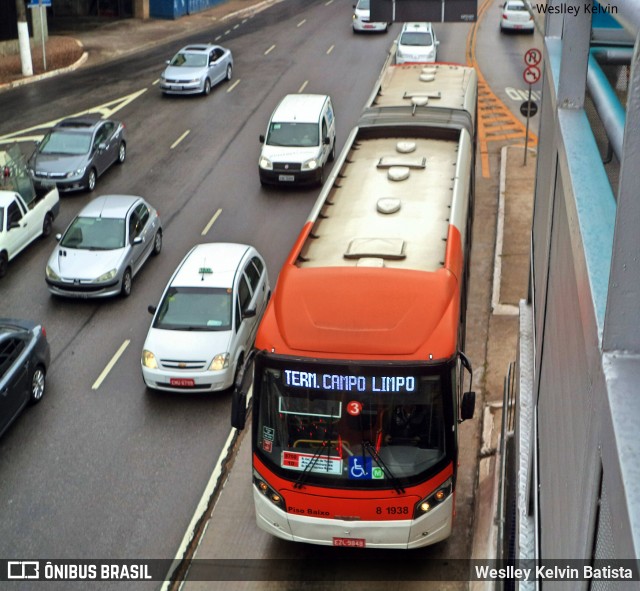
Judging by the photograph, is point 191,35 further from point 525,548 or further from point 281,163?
point 525,548

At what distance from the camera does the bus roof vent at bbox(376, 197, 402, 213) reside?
45.1ft

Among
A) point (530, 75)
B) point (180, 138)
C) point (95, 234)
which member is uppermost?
point (530, 75)

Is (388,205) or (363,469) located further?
(388,205)

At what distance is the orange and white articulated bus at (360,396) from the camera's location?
10.7 meters

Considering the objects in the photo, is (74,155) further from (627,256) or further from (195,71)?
(627,256)

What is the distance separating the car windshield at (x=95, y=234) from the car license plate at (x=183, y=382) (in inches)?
210

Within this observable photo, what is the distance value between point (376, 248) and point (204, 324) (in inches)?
228

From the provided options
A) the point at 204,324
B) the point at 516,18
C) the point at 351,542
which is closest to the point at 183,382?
the point at 204,324

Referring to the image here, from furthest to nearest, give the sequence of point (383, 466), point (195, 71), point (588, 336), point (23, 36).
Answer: point (23, 36), point (195, 71), point (383, 466), point (588, 336)

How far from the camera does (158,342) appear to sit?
56.0 ft

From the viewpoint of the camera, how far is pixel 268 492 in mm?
11781

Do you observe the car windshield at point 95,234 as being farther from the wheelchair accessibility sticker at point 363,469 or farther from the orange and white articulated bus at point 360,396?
the wheelchair accessibility sticker at point 363,469

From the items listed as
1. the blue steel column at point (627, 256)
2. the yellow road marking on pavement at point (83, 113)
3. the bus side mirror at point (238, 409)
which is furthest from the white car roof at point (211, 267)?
the yellow road marking on pavement at point (83, 113)

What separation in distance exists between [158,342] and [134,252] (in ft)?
16.1
